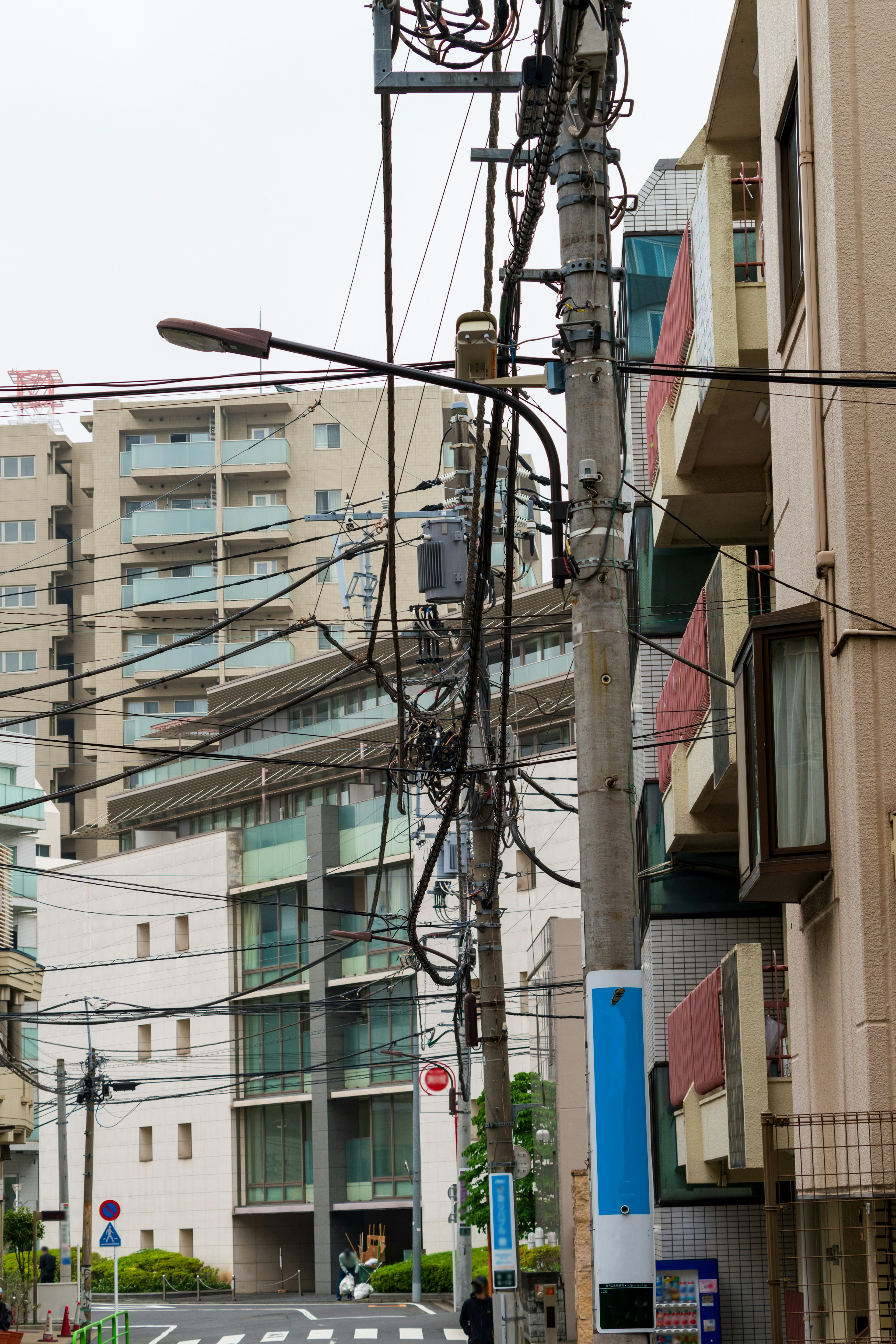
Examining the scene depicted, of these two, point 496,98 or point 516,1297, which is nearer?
point 496,98

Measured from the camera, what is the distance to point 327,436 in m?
86.4

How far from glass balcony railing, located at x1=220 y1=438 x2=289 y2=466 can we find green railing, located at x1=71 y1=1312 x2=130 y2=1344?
55.6m

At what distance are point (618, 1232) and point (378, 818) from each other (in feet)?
176

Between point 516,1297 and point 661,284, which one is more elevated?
point 661,284

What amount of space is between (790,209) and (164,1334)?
32957mm

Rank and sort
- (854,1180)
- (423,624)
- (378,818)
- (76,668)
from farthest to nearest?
(76,668)
(378,818)
(423,624)
(854,1180)

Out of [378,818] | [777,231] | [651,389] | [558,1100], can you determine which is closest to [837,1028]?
[777,231]

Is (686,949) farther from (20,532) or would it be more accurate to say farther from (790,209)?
(20,532)

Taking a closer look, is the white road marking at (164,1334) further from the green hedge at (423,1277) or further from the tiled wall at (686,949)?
the tiled wall at (686,949)

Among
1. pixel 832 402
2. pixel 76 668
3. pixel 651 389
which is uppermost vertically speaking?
pixel 76 668

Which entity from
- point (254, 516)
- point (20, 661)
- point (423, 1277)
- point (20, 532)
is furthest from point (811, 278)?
point (20, 532)

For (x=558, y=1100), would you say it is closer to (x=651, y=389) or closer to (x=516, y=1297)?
(x=516, y=1297)

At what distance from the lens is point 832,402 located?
9984 millimetres

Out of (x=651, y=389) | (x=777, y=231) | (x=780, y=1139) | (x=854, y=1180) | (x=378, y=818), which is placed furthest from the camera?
(x=378, y=818)
